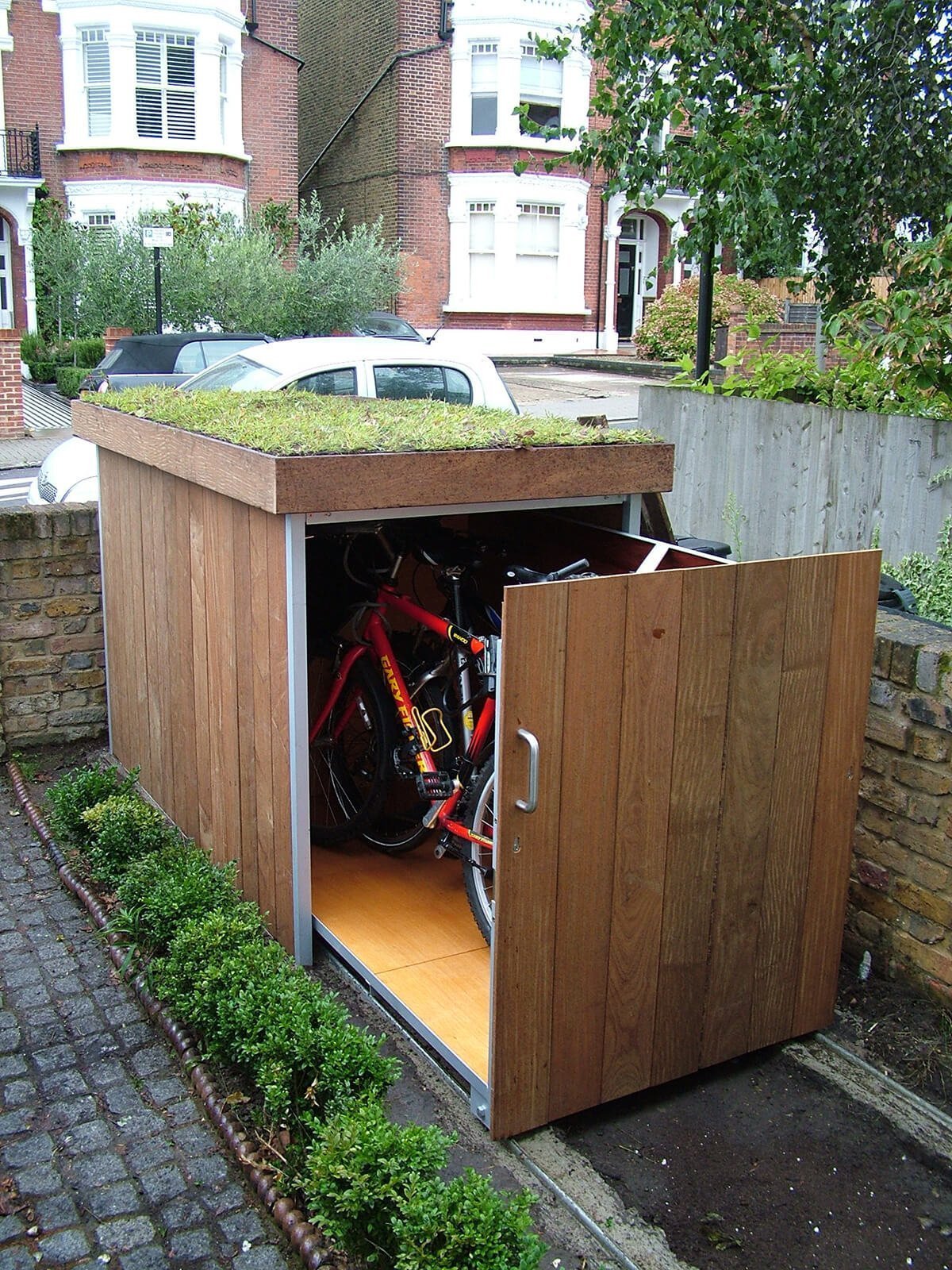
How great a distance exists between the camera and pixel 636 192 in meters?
8.62

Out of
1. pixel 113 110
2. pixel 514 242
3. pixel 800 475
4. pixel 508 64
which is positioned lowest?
pixel 800 475

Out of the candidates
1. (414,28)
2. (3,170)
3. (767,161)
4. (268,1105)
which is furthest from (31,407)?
(268,1105)

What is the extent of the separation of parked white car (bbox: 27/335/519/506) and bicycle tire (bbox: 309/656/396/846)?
179 inches

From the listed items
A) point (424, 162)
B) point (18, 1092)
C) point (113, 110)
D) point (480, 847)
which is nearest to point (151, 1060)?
point (18, 1092)

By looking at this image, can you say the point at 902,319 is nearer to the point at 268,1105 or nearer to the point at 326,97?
the point at 268,1105

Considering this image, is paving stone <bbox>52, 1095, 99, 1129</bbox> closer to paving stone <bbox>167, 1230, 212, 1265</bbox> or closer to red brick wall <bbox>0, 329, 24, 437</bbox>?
paving stone <bbox>167, 1230, 212, 1265</bbox>

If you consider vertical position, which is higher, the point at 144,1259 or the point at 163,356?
the point at 163,356

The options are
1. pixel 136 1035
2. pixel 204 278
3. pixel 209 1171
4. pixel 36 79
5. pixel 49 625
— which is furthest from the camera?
pixel 36 79

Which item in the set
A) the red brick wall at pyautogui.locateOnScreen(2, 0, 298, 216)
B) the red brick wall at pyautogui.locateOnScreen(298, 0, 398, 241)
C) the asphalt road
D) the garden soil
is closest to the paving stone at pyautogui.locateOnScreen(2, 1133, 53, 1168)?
the garden soil

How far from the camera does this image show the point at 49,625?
21.0 ft

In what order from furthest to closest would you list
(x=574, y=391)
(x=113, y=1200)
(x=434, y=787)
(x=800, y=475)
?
(x=574, y=391), (x=800, y=475), (x=434, y=787), (x=113, y=1200)

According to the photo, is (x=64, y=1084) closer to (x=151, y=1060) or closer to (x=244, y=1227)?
(x=151, y=1060)

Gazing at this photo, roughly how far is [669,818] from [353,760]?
7.03 feet

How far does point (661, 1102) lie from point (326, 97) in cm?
3332
